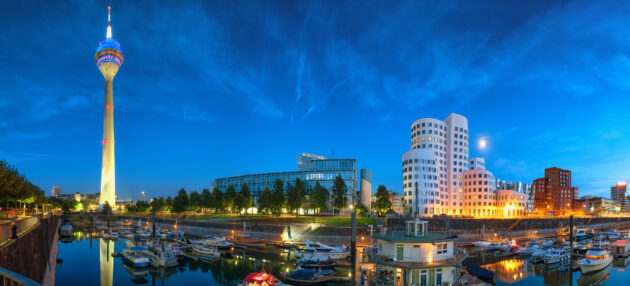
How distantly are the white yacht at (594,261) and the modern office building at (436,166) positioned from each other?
7033 cm

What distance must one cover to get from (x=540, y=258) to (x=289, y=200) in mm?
64542

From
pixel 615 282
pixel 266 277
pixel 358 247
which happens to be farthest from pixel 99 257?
pixel 615 282

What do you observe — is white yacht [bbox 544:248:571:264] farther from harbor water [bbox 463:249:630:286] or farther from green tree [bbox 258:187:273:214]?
green tree [bbox 258:187:273:214]

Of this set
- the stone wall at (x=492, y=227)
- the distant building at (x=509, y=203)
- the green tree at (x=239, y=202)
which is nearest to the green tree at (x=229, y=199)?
the green tree at (x=239, y=202)

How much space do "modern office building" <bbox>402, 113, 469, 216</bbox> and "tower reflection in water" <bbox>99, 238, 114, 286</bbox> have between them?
93.9 metres

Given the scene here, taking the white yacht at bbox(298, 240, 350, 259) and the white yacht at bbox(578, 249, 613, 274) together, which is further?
the white yacht at bbox(298, 240, 350, 259)

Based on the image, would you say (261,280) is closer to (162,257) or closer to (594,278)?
(162,257)

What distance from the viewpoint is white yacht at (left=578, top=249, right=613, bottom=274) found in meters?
56.8

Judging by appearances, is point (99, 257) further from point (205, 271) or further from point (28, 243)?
point (28, 243)

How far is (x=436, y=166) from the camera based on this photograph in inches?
5571

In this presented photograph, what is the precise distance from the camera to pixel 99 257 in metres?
69.7

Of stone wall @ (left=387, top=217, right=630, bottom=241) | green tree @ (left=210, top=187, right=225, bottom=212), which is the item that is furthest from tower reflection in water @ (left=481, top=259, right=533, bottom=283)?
green tree @ (left=210, top=187, right=225, bottom=212)

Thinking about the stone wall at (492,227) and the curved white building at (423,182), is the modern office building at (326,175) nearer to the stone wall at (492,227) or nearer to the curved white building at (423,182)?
the curved white building at (423,182)

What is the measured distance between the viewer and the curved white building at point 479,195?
14038cm
